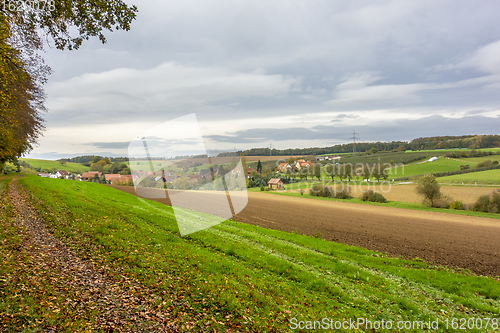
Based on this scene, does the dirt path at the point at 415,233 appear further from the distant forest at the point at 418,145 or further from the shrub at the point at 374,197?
the distant forest at the point at 418,145

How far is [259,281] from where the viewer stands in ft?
27.9

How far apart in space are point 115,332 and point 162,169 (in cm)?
610

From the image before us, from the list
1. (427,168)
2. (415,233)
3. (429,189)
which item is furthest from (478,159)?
(415,233)

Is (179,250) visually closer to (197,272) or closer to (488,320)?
(197,272)

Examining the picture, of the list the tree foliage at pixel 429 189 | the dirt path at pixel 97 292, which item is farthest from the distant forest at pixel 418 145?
the dirt path at pixel 97 292

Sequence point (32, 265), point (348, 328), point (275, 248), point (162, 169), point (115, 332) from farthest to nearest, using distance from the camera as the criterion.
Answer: point (275, 248) < point (162, 169) < point (32, 265) < point (348, 328) < point (115, 332)

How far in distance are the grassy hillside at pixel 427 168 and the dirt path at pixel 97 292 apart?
82258 mm

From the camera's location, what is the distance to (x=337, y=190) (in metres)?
54.0

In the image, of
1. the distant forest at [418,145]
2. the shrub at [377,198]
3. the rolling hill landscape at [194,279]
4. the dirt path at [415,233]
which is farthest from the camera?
the distant forest at [418,145]

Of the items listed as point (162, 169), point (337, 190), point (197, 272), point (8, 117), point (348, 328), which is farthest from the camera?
point (337, 190)

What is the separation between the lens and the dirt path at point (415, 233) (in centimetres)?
1711

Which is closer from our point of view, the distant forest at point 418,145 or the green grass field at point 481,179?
the green grass field at point 481,179

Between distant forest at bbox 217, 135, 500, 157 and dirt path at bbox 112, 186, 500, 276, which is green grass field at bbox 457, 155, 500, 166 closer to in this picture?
distant forest at bbox 217, 135, 500, 157

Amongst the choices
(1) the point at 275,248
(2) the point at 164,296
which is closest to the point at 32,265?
(2) the point at 164,296
